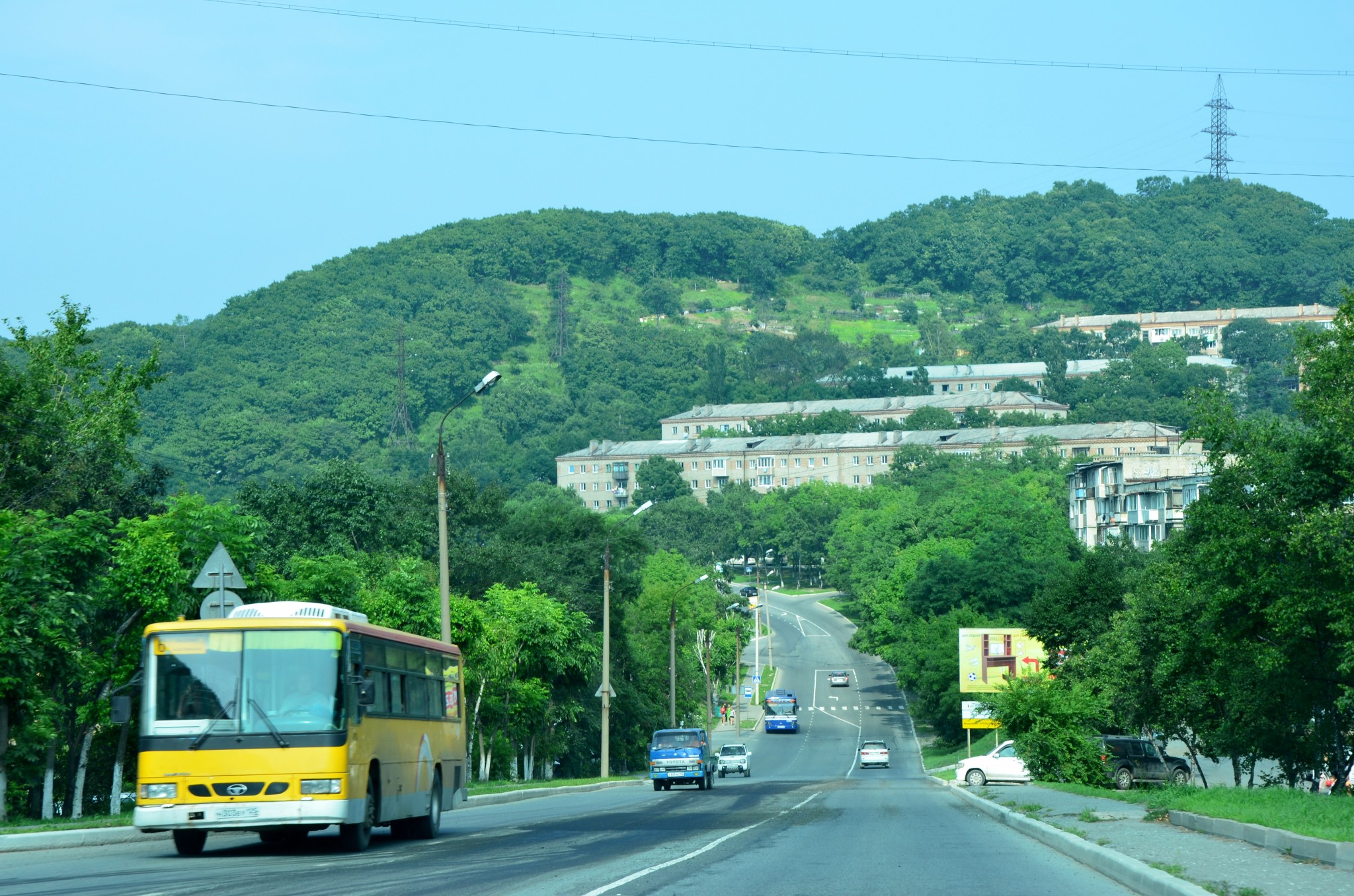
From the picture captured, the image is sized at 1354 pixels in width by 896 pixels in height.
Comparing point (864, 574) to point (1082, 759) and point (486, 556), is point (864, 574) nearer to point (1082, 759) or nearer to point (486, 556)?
point (486, 556)

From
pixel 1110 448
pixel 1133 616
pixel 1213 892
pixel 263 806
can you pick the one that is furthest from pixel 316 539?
pixel 1110 448

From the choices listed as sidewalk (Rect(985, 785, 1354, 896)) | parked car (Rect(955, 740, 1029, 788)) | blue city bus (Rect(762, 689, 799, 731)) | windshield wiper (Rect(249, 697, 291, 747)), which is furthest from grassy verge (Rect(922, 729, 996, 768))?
windshield wiper (Rect(249, 697, 291, 747))

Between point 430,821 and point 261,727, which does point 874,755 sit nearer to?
point 430,821

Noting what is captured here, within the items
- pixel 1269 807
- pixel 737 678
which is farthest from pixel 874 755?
pixel 1269 807

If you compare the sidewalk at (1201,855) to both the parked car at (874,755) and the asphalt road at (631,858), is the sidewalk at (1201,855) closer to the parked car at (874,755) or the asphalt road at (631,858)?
the asphalt road at (631,858)

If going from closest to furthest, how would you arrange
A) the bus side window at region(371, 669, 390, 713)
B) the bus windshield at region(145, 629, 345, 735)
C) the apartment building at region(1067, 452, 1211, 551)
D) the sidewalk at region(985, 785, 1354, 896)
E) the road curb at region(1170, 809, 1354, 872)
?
the sidewalk at region(985, 785, 1354, 896), the road curb at region(1170, 809, 1354, 872), the bus windshield at region(145, 629, 345, 735), the bus side window at region(371, 669, 390, 713), the apartment building at region(1067, 452, 1211, 551)

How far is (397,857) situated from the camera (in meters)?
17.4

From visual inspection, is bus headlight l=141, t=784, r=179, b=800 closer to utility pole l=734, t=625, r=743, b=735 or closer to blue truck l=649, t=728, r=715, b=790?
blue truck l=649, t=728, r=715, b=790

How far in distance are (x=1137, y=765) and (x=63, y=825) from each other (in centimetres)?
3080

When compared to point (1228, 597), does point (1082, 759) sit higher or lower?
lower

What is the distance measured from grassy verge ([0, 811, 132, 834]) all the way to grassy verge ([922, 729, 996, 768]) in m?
47.5

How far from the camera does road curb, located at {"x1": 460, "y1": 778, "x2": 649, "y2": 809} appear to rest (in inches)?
1266

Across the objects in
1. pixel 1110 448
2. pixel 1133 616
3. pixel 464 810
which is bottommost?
pixel 464 810

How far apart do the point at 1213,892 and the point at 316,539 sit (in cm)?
6384
